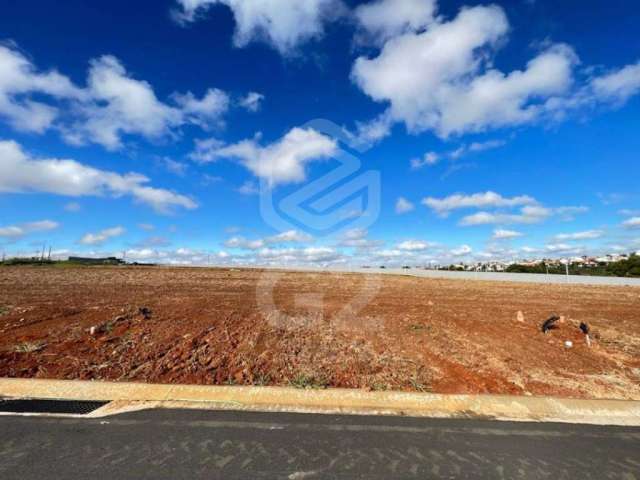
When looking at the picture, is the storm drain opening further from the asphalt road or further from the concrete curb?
the asphalt road

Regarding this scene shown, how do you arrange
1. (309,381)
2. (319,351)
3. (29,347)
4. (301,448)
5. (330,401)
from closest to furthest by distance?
(301,448) < (330,401) < (309,381) < (29,347) < (319,351)

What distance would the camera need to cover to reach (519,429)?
4.48m

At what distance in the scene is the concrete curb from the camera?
4945mm

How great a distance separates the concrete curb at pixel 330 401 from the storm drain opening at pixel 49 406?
17 cm

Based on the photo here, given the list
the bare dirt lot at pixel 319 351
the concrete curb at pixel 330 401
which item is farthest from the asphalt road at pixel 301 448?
the bare dirt lot at pixel 319 351

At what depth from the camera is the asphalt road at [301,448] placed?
11.4 feet

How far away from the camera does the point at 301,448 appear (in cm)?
388

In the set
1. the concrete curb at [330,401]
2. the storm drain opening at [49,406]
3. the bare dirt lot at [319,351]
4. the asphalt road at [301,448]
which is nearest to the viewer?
the asphalt road at [301,448]

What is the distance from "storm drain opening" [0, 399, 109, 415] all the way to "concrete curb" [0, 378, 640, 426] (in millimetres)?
170

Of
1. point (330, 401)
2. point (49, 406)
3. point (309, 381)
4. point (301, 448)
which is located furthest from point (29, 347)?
point (301, 448)

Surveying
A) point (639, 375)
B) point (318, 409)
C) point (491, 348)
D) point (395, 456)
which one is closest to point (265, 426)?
point (318, 409)

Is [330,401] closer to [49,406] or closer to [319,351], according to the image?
[319,351]

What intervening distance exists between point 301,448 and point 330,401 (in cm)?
151

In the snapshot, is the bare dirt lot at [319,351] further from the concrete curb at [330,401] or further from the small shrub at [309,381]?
the concrete curb at [330,401]
